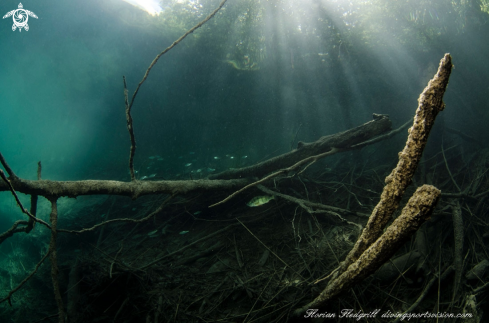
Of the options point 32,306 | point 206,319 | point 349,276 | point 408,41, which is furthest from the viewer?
point 408,41

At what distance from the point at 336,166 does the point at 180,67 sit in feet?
44.5

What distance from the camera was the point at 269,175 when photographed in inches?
105

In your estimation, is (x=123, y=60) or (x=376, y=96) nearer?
(x=376, y=96)

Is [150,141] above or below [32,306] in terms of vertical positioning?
above

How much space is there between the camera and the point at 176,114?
58.3 ft

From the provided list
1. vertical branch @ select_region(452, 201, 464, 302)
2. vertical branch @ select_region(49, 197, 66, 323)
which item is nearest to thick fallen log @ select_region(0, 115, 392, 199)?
vertical branch @ select_region(49, 197, 66, 323)

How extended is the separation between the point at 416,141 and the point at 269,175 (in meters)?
1.86

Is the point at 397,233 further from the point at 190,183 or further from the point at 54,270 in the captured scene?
the point at 190,183

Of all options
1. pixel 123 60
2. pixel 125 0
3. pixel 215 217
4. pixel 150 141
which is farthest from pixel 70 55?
pixel 215 217

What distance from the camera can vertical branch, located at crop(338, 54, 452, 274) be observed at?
2.68 feet

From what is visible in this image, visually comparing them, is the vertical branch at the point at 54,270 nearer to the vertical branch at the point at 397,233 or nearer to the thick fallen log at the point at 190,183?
the thick fallen log at the point at 190,183

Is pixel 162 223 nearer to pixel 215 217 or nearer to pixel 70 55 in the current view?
pixel 215 217

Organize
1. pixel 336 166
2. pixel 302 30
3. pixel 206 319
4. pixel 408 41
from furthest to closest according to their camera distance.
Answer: pixel 302 30 < pixel 408 41 < pixel 336 166 < pixel 206 319

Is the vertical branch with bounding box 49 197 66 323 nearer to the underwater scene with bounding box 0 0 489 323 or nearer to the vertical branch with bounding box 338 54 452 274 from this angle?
the underwater scene with bounding box 0 0 489 323
